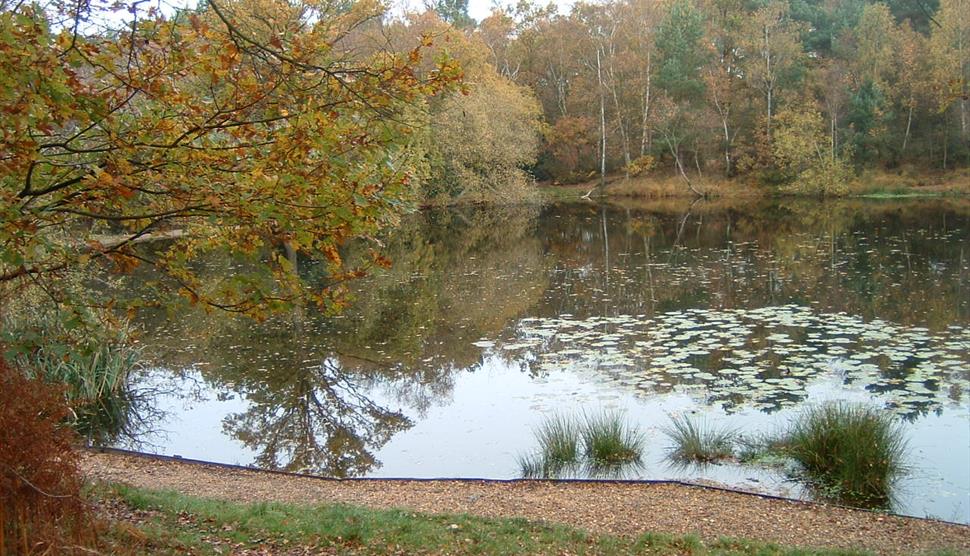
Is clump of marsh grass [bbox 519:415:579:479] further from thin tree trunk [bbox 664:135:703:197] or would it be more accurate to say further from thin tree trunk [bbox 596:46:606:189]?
thin tree trunk [bbox 596:46:606:189]

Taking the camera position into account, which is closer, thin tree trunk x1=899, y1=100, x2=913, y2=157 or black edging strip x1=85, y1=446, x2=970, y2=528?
black edging strip x1=85, y1=446, x2=970, y2=528

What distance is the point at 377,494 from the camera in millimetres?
7953

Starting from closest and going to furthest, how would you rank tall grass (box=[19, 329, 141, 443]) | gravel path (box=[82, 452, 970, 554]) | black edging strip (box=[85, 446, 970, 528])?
gravel path (box=[82, 452, 970, 554]) → black edging strip (box=[85, 446, 970, 528]) → tall grass (box=[19, 329, 141, 443])

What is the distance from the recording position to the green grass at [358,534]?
18.5ft

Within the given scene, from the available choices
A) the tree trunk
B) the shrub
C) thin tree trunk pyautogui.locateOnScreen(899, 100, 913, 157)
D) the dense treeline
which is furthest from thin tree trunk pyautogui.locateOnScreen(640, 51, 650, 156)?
the shrub

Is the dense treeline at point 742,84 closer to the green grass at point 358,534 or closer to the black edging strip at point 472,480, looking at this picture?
the black edging strip at point 472,480

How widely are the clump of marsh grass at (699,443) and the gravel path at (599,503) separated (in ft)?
3.46

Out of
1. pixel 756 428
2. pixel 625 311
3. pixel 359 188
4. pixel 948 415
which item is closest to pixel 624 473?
pixel 756 428

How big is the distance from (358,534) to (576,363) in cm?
743

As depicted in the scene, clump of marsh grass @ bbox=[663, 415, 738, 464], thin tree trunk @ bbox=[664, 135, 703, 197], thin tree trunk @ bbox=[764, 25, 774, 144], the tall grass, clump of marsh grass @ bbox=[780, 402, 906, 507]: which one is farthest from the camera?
thin tree trunk @ bbox=[664, 135, 703, 197]

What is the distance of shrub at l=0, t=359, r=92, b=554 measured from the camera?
4309mm

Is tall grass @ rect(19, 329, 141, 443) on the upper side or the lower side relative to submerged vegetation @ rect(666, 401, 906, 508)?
upper

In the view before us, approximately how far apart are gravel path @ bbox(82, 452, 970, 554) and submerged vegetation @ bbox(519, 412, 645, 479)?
1.90 ft

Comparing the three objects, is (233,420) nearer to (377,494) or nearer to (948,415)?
(377,494)
